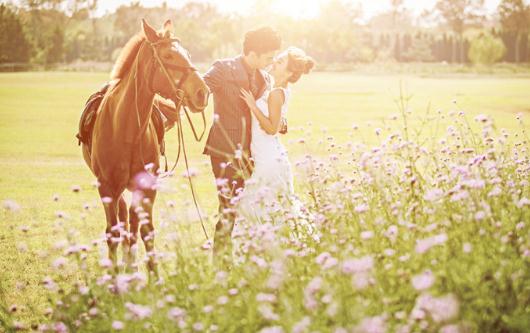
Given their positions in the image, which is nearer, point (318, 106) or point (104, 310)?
point (104, 310)

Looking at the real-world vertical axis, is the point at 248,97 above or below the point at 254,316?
above

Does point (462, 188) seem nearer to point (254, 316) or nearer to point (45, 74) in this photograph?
point (254, 316)

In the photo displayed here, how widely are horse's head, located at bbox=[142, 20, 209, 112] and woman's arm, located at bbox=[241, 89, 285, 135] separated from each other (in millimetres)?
557

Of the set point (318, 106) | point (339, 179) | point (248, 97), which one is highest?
point (248, 97)

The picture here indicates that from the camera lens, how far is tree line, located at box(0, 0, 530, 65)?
1802 inches

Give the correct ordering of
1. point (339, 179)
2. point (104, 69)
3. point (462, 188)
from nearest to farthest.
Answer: point (462, 188), point (339, 179), point (104, 69)

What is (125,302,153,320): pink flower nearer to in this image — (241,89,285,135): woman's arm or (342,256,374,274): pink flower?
(342,256,374,274): pink flower

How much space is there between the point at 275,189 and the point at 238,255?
1.73 metres

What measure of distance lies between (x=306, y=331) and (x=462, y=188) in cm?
141

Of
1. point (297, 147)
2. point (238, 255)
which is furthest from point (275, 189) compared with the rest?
point (297, 147)

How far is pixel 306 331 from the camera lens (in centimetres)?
316

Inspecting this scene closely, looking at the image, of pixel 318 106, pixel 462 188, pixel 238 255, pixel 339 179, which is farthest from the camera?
pixel 318 106

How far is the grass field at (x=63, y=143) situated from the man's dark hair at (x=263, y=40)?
2.40 ft

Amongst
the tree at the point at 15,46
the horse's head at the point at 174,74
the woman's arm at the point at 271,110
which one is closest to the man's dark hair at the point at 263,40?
the woman's arm at the point at 271,110
